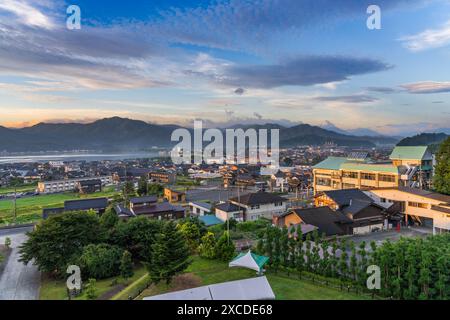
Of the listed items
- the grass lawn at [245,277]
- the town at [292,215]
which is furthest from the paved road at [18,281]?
the grass lawn at [245,277]

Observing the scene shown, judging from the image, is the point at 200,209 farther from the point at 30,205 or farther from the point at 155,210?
the point at 30,205

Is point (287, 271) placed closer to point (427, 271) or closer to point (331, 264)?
point (331, 264)

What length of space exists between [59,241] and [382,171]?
29.0m

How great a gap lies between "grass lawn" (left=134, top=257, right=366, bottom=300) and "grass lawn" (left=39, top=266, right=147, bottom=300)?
1909 mm

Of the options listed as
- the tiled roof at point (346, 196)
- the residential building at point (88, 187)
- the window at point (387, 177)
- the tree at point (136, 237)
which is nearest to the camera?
the tree at point (136, 237)

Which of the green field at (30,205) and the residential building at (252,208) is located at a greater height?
the residential building at (252,208)

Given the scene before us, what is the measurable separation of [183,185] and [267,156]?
5466 cm

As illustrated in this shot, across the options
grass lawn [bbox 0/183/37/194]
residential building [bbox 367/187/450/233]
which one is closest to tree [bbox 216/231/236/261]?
residential building [bbox 367/187/450/233]

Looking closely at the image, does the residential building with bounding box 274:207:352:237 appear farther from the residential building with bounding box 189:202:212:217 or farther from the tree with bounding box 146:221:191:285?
the tree with bounding box 146:221:191:285

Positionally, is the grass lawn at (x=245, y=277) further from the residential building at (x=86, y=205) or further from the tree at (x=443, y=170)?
the tree at (x=443, y=170)

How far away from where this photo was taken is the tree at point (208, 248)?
1520cm

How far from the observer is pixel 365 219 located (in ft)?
72.4

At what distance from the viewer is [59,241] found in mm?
15039

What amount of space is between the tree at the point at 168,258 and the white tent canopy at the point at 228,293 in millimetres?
1590
